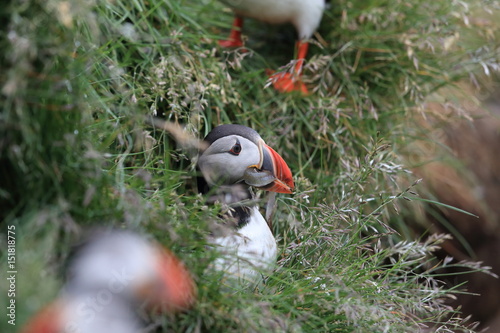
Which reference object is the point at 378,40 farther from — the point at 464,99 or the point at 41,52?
the point at 41,52

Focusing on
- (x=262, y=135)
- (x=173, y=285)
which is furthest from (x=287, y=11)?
(x=173, y=285)

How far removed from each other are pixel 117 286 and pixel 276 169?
0.78 meters

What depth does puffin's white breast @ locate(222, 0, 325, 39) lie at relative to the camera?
282 cm

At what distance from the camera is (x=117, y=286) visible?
1422mm

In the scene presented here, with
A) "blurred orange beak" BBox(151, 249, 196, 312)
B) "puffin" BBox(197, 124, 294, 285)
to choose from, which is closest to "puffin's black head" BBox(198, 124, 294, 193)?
"puffin" BBox(197, 124, 294, 285)

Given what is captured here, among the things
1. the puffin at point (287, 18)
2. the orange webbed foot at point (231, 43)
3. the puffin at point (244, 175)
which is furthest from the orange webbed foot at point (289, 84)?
the puffin at point (244, 175)

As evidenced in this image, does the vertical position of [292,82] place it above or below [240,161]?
below

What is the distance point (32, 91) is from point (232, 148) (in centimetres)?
74

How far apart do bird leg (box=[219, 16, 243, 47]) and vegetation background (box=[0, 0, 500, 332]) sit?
0.20 ft

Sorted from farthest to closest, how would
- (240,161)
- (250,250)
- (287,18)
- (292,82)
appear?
(287,18) → (292,82) → (240,161) → (250,250)

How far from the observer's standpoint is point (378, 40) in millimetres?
3051

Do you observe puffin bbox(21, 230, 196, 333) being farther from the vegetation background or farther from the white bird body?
the white bird body

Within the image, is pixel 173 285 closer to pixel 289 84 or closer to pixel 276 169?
pixel 276 169

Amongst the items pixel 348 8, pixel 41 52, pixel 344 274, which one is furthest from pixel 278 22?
pixel 41 52
